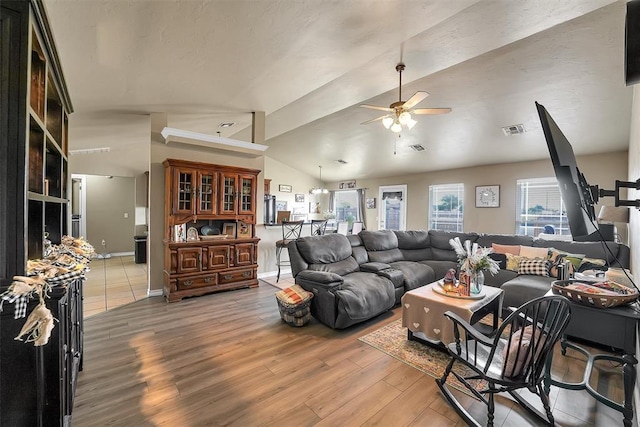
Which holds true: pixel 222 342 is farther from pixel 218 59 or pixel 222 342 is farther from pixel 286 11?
pixel 286 11

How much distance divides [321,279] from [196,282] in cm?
210

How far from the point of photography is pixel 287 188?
9.38m

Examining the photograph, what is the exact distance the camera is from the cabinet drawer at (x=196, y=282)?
12.8 ft

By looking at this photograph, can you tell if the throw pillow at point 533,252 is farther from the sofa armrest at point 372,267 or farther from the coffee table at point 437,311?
the sofa armrest at point 372,267

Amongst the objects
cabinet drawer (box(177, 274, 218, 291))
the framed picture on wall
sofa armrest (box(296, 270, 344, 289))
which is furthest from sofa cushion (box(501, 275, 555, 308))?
the framed picture on wall

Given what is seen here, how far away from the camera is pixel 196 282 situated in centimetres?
401

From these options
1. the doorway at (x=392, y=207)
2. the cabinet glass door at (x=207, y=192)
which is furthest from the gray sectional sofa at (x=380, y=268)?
the doorway at (x=392, y=207)

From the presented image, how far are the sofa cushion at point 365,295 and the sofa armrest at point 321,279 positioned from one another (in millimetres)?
92

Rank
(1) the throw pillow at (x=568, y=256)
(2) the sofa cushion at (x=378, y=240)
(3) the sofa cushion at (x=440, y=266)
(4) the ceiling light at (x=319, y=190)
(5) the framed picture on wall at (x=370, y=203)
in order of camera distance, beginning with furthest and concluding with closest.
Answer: (4) the ceiling light at (x=319, y=190) → (5) the framed picture on wall at (x=370, y=203) → (2) the sofa cushion at (x=378, y=240) → (3) the sofa cushion at (x=440, y=266) → (1) the throw pillow at (x=568, y=256)

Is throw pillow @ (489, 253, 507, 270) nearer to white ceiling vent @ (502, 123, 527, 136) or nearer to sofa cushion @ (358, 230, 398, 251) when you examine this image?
sofa cushion @ (358, 230, 398, 251)

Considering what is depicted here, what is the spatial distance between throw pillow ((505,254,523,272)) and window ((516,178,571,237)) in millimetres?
1910

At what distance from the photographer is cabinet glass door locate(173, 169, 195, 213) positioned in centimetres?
397

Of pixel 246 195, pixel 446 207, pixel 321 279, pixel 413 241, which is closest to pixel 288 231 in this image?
pixel 246 195

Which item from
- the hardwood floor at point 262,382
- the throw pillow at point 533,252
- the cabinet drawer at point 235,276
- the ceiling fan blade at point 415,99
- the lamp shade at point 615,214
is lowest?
the hardwood floor at point 262,382
